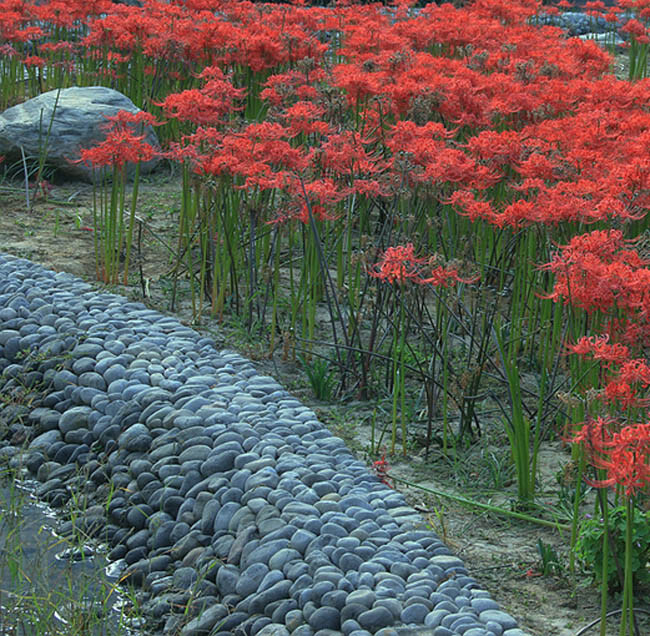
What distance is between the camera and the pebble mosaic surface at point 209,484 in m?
3.24

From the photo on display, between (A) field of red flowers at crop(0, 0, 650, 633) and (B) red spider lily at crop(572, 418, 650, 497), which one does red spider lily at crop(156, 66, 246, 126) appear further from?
(B) red spider lily at crop(572, 418, 650, 497)

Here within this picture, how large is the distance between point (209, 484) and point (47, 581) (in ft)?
2.43

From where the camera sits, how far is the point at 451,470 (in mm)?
4121

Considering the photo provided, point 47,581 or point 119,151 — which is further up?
point 119,151

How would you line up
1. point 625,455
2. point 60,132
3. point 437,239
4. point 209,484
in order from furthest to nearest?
point 60,132, point 437,239, point 209,484, point 625,455

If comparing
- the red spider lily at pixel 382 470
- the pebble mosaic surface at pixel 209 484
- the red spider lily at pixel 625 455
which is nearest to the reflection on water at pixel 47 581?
the pebble mosaic surface at pixel 209 484

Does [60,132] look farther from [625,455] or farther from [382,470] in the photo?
[625,455]

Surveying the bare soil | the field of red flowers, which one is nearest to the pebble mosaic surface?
the bare soil

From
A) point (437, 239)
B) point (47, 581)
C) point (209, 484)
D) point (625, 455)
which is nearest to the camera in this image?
point (625, 455)

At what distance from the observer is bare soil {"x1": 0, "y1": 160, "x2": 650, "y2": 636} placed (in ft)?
10.8

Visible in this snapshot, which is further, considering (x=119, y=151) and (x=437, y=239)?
(x=437, y=239)

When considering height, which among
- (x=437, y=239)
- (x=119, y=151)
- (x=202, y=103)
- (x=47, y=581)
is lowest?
(x=47, y=581)

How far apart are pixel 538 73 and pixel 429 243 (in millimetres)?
1627

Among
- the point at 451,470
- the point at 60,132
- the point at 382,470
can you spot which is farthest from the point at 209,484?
the point at 60,132
